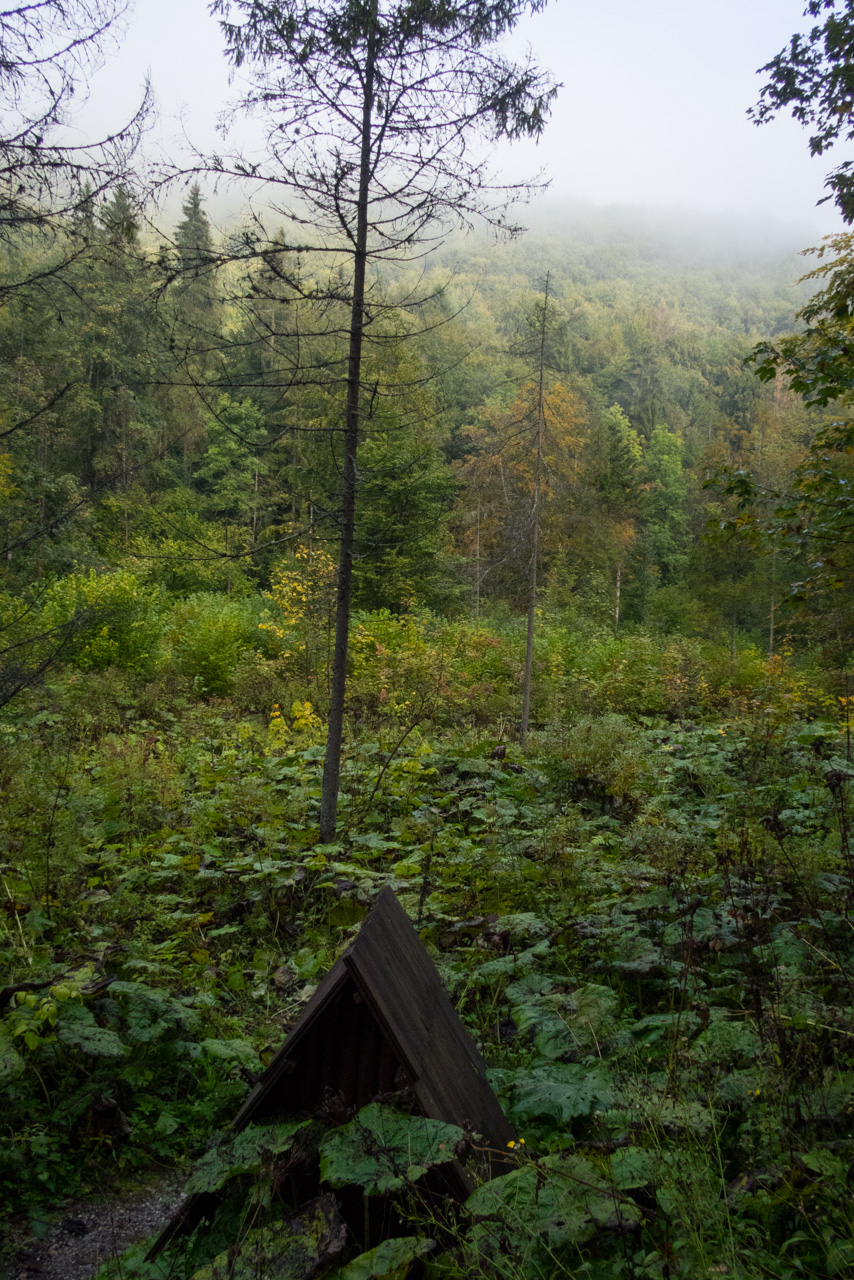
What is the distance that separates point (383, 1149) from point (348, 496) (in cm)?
475

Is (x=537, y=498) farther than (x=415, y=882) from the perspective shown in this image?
Yes

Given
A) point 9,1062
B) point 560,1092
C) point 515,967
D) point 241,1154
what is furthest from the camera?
point 515,967

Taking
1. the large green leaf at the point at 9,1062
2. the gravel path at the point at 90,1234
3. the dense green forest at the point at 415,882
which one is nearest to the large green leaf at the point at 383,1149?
the dense green forest at the point at 415,882

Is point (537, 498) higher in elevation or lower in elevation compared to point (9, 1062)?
higher

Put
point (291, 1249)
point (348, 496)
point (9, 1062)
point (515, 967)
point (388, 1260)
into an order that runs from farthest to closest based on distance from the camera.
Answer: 1. point (348, 496)
2. point (515, 967)
3. point (9, 1062)
4. point (291, 1249)
5. point (388, 1260)

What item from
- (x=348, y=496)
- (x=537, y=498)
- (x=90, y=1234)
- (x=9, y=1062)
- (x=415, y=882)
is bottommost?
(x=90, y=1234)

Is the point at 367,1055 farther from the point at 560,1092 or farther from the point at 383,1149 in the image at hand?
the point at 560,1092

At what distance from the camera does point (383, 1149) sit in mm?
1663

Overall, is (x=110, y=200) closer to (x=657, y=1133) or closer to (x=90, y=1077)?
(x=90, y=1077)

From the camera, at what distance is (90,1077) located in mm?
2939

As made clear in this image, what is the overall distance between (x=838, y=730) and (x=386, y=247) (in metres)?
6.32

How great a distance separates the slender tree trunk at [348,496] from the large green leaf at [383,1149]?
12.5 ft

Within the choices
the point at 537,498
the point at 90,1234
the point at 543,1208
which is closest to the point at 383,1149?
the point at 543,1208

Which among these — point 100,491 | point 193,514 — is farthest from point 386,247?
point 193,514
